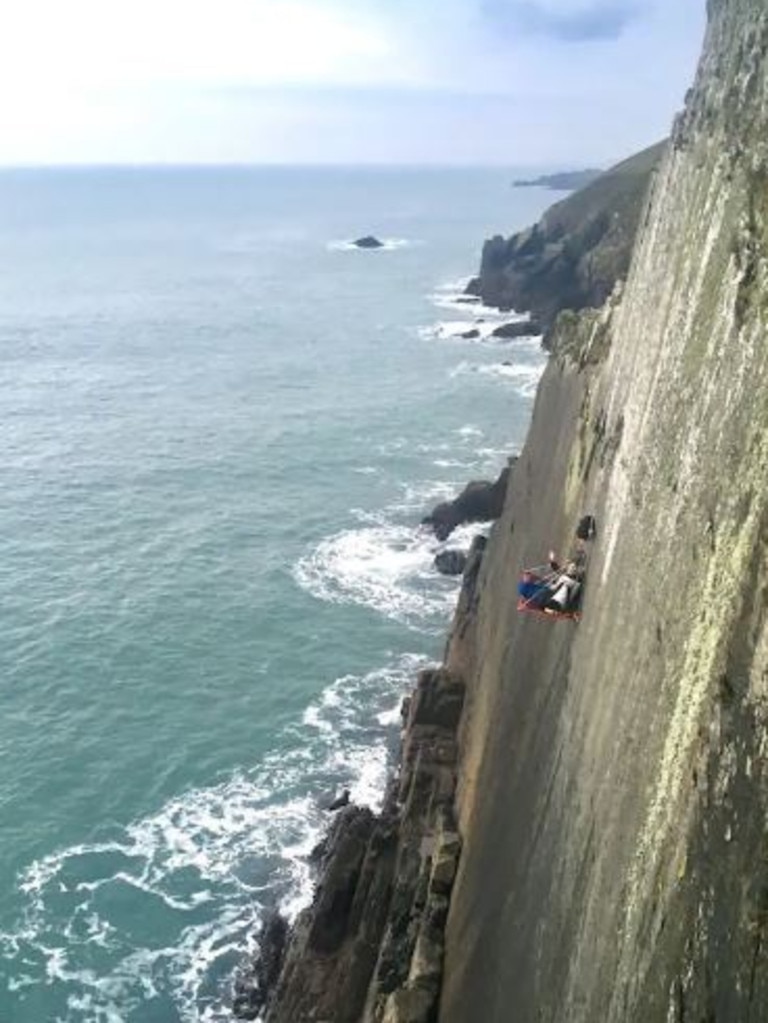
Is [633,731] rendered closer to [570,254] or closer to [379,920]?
[379,920]

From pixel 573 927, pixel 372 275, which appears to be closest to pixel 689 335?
pixel 573 927

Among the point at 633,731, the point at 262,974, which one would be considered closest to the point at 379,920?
the point at 262,974

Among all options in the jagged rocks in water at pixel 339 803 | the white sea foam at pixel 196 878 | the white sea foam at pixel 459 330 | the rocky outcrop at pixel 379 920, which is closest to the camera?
the rocky outcrop at pixel 379 920

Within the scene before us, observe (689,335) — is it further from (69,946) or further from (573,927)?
(69,946)

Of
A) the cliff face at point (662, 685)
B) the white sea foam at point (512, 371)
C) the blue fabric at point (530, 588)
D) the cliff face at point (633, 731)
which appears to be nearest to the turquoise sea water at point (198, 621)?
the white sea foam at point (512, 371)

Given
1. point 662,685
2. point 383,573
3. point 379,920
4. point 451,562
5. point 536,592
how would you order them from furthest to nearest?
1. point 383,573
2. point 451,562
3. point 379,920
4. point 536,592
5. point 662,685

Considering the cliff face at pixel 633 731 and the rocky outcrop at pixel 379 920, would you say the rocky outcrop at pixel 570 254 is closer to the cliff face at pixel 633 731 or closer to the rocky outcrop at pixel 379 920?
the rocky outcrop at pixel 379 920
